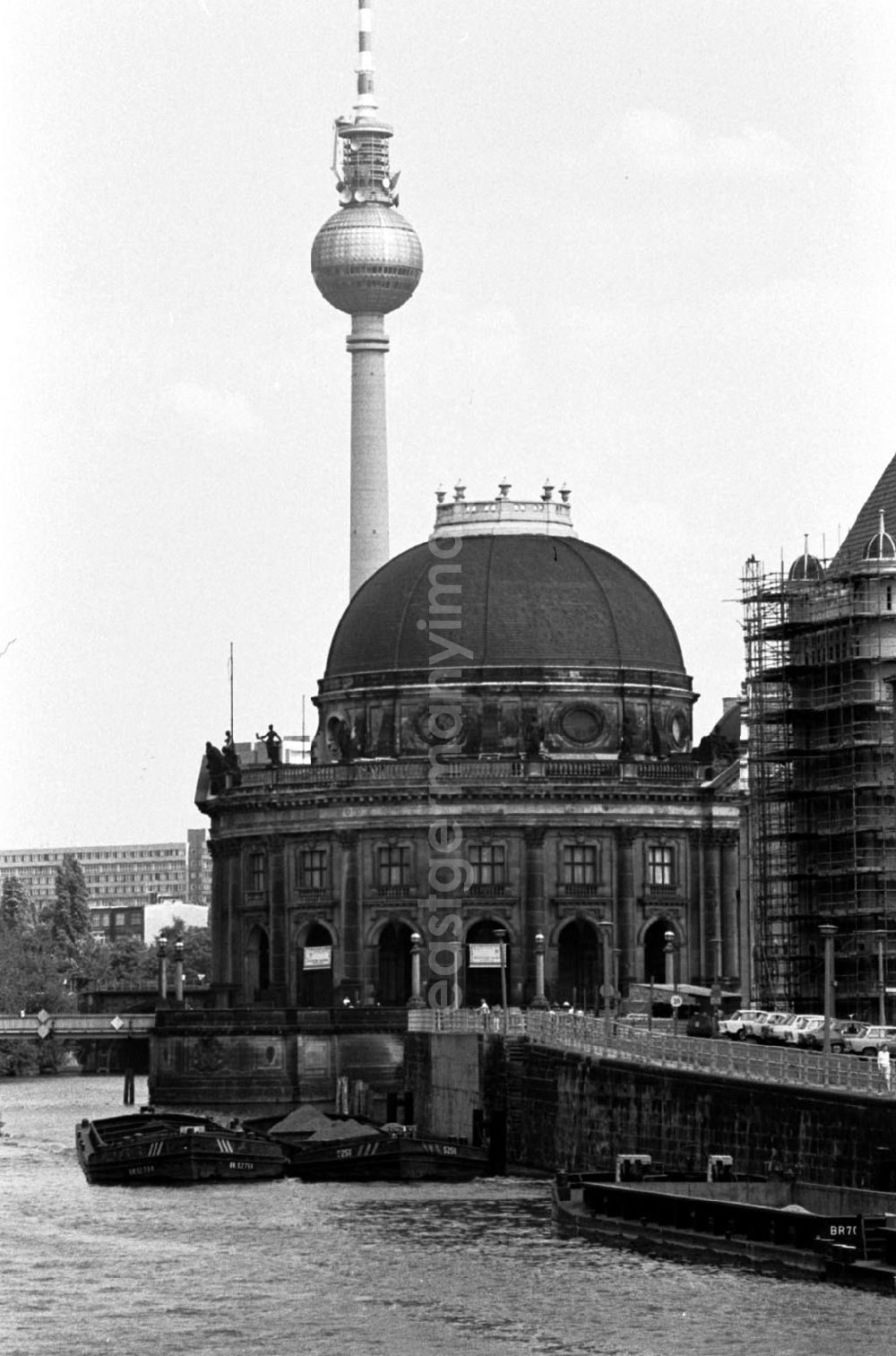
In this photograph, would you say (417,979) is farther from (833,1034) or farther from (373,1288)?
(373,1288)

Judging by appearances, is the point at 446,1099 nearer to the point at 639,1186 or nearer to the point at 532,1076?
the point at 532,1076

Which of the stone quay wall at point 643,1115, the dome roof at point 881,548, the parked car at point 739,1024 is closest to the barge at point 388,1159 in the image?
the stone quay wall at point 643,1115

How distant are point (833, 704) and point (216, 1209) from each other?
41.1 m

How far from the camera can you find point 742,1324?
93312 mm

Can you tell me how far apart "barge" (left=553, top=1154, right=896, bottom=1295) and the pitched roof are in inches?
1953

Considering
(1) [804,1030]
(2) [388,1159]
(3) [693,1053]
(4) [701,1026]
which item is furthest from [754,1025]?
(3) [693,1053]

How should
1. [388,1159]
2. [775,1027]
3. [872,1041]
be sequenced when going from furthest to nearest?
1. [775,1027]
2. [388,1159]
3. [872,1041]

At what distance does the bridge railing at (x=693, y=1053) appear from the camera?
108000mm

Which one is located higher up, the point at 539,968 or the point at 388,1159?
the point at 539,968

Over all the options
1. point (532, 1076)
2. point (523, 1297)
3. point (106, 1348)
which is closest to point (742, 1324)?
point (523, 1297)

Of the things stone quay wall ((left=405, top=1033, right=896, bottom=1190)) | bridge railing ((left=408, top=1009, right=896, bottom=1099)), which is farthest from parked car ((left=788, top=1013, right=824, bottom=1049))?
stone quay wall ((left=405, top=1033, right=896, bottom=1190))

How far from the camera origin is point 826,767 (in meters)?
158

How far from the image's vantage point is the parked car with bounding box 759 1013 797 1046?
13599cm

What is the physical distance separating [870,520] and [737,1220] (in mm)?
66312
